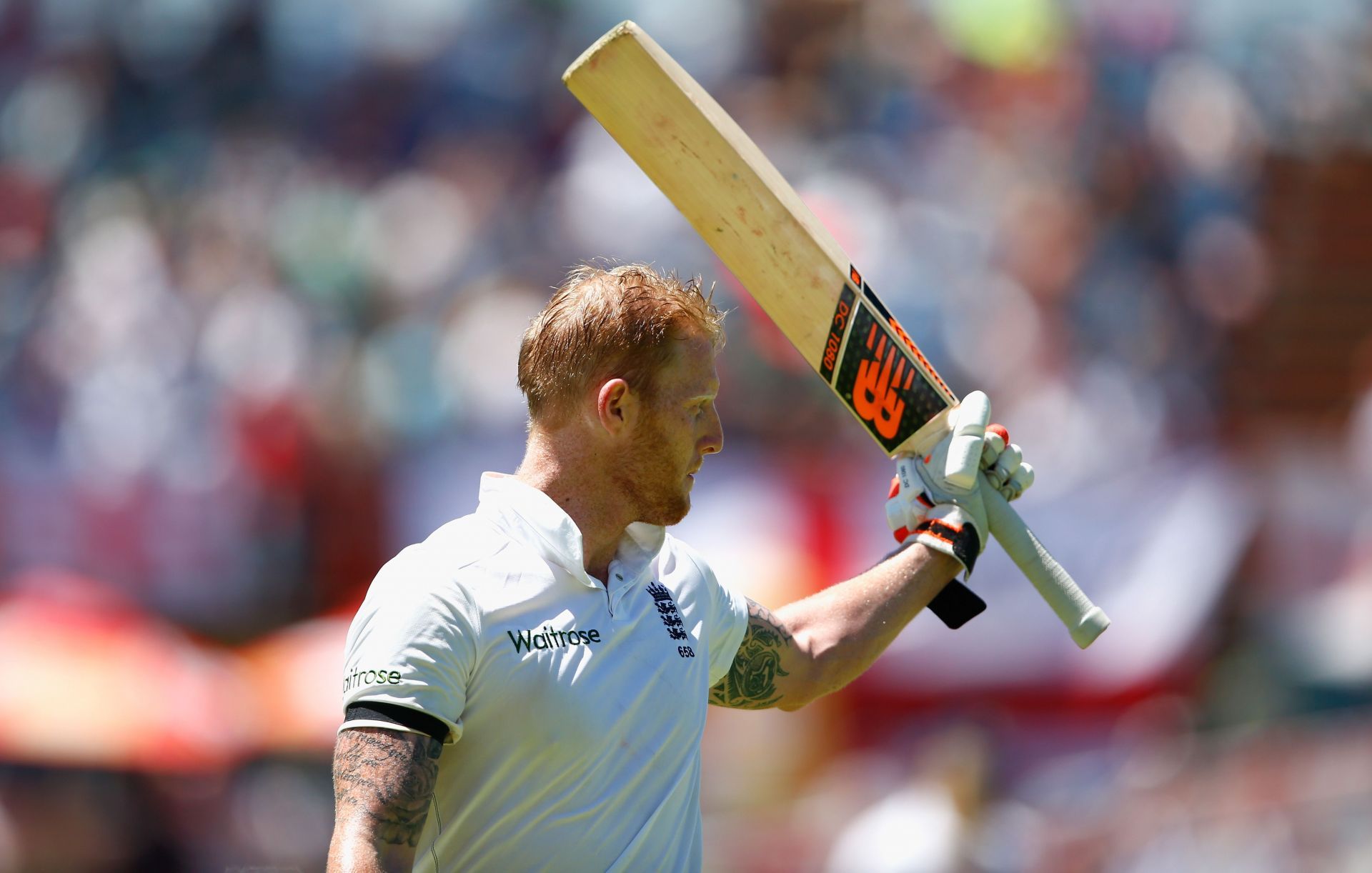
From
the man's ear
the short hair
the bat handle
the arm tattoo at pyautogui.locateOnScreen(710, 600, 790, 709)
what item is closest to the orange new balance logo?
the bat handle

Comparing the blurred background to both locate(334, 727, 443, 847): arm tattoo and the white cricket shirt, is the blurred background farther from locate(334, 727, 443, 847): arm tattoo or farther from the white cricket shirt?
locate(334, 727, 443, 847): arm tattoo

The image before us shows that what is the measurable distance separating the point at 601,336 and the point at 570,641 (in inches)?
20.5

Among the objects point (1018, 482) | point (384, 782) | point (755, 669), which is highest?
point (1018, 482)

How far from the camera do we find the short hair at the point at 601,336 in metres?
2.77

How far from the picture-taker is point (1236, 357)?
10648mm

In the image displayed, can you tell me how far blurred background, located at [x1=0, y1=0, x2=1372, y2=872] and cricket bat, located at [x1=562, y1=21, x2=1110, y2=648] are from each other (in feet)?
14.3

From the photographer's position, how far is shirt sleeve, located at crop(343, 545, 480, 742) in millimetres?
2420

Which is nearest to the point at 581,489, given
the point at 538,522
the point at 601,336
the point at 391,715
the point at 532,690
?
the point at 538,522

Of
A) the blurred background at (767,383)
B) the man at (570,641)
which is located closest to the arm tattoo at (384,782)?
the man at (570,641)

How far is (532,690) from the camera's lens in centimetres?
256

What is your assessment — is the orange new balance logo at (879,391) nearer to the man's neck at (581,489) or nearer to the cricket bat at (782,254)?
the cricket bat at (782,254)

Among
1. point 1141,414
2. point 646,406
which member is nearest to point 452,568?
point 646,406

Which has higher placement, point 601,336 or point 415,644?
point 601,336

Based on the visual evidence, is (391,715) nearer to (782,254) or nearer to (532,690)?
(532,690)
